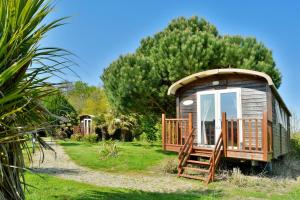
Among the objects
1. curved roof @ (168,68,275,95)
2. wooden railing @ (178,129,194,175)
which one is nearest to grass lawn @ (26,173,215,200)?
wooden railing @ (178,129,194,175)

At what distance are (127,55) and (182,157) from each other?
7538 mm

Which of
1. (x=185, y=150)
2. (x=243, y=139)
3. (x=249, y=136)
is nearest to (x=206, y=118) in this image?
(x=185, y=150)

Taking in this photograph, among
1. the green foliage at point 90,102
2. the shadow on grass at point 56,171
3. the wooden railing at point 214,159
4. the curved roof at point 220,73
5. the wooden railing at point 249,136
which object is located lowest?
the shadow on grass at point 56,171

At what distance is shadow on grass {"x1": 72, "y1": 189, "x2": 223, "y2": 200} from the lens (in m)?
6.68

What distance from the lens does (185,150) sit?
11.1m

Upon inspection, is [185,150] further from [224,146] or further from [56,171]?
[56,171]

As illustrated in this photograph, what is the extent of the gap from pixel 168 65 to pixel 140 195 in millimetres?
9728

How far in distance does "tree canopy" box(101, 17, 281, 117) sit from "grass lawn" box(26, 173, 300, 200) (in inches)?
305

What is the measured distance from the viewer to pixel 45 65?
3936 millimetres

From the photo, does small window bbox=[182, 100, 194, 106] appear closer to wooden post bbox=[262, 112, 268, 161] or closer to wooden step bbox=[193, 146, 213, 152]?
wooden step bbox=[193, 146, 213, 152]

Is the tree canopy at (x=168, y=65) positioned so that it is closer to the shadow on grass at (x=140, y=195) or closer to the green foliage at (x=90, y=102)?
the shadow on grass at (x=140, y=195)

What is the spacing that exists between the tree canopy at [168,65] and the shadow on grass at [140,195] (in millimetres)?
8450

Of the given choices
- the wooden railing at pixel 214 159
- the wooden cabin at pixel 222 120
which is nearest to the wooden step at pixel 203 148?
the wooden cabin at pixel 222 120

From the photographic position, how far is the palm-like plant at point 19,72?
11.5 feet
